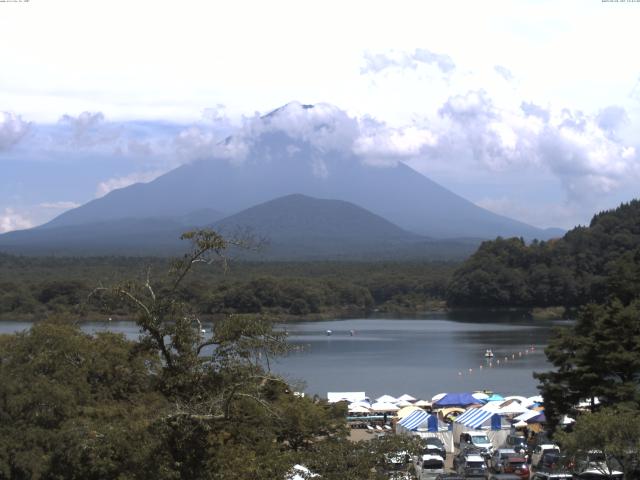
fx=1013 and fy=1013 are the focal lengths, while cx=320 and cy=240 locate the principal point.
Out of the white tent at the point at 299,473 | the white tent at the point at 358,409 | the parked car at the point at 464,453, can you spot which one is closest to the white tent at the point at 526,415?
the parked car at the point at 464,453

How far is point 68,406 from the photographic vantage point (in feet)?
45.6

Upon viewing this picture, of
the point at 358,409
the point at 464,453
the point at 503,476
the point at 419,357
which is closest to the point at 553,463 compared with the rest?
the point at 503,476

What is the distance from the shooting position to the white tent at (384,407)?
27.2 meters

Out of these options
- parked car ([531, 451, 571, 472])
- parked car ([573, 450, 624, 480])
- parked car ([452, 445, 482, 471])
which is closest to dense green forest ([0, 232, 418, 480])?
parked car ([573, 450, 624, 480])

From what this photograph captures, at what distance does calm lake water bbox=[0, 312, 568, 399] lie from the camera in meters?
37.2

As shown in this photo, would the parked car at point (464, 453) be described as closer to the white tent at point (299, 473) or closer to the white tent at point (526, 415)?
the white tent at point (526, 415)

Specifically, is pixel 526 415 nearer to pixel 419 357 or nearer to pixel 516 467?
pixel 516 467

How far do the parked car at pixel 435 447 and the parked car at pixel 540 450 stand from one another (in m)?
1.71

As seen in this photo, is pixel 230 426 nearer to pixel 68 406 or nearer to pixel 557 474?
pixel 68 406

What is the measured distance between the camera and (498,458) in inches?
691

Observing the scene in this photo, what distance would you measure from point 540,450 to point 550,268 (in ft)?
201

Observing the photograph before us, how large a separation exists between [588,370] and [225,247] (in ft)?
35.5

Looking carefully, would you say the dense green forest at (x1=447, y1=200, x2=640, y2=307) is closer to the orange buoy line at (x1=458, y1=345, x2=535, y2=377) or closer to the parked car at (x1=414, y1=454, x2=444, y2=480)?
the orange buoy line at (x1=458, y1=345, x2=535, y2=377)

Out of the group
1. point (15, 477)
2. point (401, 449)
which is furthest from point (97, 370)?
point (401, 449)
